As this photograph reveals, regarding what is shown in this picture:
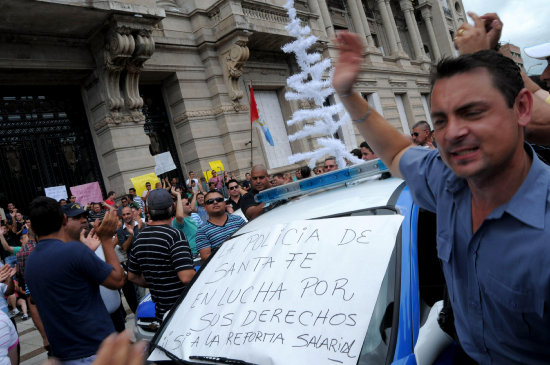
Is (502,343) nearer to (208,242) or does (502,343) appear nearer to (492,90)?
(492,90)

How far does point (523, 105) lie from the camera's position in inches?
44.9

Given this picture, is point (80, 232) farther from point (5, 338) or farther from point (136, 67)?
point (136, 67)

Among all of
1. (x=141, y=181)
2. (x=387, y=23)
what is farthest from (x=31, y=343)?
(x=387, y=23)

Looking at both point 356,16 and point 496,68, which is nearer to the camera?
point 496,68

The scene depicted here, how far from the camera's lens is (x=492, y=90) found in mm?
1113

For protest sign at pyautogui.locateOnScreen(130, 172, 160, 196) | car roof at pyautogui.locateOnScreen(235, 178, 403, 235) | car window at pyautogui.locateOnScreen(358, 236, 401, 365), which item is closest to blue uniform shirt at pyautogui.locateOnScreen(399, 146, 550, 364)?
car window at pyautogui.locateOnScreen(358, 236, 401, 365)

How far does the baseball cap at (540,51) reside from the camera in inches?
77.0

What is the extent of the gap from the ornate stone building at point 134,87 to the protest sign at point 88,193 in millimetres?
490

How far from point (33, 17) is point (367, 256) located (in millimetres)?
9386

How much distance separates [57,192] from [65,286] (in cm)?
780

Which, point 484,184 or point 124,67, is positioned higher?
point 124,67

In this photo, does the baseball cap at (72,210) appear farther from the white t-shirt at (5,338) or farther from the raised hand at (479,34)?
the raised hand at (479,34)

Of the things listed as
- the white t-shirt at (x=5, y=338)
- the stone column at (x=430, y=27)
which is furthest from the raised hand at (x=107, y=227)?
the stone column at (x=430, y=27)

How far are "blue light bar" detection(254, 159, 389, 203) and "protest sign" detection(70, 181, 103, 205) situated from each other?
26.1ft
